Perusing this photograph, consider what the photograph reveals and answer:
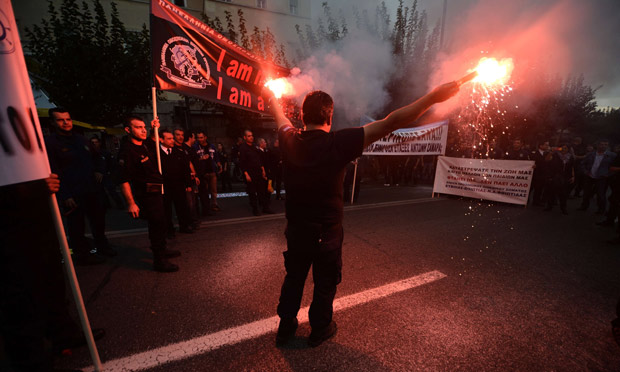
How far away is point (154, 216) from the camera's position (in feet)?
10.6

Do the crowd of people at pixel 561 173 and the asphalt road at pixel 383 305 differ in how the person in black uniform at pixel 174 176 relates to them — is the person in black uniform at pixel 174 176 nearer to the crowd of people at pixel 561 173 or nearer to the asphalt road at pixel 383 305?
the asphalt road at pixel 383 305

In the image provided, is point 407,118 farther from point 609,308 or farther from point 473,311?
point 609,308

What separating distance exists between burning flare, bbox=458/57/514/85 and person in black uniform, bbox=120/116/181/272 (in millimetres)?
3317

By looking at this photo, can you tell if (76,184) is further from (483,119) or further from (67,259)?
(483,119)

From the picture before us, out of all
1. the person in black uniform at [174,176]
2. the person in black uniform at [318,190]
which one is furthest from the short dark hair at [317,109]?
the person in black uniform at [174,176]

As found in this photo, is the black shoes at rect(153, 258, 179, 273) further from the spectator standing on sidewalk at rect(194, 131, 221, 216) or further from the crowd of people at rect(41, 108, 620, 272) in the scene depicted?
the spectator standing on sidewalk at rect(194, 131, 221, 216)

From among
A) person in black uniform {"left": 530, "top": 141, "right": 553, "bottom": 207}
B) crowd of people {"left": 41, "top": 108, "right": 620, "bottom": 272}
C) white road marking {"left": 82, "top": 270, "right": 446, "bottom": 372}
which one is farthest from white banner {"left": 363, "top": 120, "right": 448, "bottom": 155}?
white road marking {"left": 82, "top": 270, "right": 446, "bottom": 372}

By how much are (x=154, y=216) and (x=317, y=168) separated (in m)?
2.44

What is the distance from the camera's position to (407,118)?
1711 millimetres

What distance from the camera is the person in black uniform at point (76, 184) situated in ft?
11.1

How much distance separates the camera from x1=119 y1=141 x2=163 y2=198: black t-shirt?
126 inches

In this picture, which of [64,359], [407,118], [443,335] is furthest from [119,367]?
[407,118]

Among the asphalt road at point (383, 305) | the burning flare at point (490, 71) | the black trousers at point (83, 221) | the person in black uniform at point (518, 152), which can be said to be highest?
the burning flare at point (490, 71)

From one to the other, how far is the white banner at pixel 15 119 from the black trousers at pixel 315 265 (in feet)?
4.93
